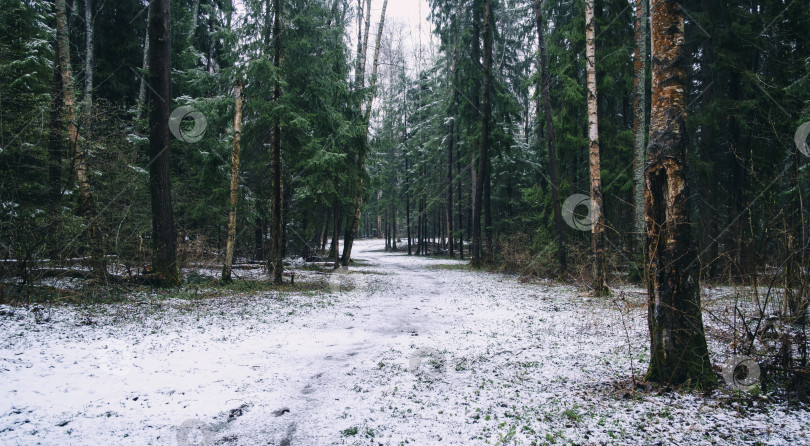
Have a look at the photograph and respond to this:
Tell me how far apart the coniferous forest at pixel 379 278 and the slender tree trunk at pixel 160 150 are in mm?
52

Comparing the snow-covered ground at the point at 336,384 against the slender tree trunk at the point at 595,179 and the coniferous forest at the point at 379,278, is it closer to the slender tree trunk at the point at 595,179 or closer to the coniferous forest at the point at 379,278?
the coniferous forest at the point at 379,278

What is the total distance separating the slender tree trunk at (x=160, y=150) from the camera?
9227mm

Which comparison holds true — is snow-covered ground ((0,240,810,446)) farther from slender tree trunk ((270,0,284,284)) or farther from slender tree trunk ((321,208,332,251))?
slender tree trunk ((321,208,332,251))

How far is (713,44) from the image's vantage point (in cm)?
1411

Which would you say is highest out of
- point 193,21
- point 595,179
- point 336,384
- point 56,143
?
point 193,21

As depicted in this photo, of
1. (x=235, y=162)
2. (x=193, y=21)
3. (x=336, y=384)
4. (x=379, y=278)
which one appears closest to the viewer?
(x=336, y=384)

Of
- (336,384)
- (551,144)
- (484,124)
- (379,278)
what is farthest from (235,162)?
(484,124)

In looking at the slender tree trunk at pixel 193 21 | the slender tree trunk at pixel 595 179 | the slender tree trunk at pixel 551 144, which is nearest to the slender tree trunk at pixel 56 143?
the slender tree trunk at pixel 193 21

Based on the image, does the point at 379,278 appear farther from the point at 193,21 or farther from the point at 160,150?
the point at 193,21

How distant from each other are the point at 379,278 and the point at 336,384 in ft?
37.0

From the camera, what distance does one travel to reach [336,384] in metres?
4.38

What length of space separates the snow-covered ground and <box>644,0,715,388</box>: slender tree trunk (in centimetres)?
36

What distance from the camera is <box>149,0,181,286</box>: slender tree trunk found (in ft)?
30.3

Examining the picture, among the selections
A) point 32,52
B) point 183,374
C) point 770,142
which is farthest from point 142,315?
point 770,142
